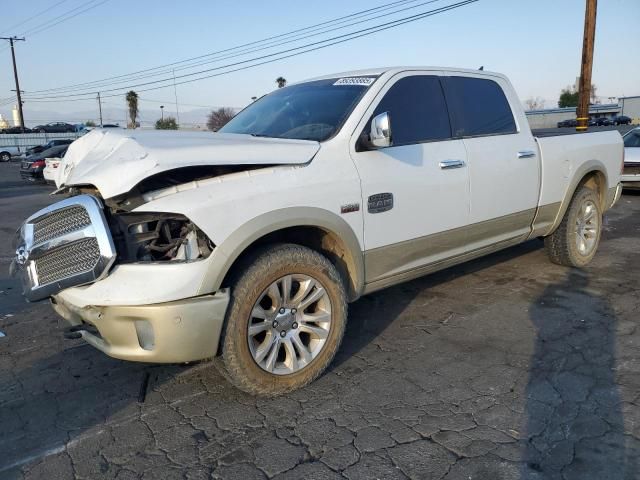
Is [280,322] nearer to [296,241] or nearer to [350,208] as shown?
[296,241]

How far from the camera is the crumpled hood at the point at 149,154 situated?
9.07 feet

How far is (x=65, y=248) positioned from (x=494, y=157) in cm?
342

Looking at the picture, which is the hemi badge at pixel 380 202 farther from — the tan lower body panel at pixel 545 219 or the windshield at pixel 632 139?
the windshield at pixel 632 139

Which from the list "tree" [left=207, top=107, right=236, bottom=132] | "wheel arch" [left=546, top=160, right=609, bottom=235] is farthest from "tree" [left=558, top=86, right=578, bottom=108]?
"wheel arch" [left=546, top=160, right=609, bottom=235]

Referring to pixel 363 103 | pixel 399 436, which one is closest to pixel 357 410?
pixel 399 436

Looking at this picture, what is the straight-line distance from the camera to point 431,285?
549 cm

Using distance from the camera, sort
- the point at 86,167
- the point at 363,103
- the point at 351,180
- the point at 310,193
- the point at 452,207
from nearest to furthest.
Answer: the point at 86,167 → the point at 310,193 → the point at 351,180 → the point at 363,103 → the point at 452,207

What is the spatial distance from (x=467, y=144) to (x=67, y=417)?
351 centimetres

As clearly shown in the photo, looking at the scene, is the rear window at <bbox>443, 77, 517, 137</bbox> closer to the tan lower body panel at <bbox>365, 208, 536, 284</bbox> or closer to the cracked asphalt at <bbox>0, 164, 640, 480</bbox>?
the tan lower body panel at <bbox>365, 208, 536, 284</bbox>

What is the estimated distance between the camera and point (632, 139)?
496 inches

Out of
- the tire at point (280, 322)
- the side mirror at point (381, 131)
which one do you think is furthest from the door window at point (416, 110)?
the tire at point (280, 322)

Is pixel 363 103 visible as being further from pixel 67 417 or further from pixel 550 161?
pixel 67 417

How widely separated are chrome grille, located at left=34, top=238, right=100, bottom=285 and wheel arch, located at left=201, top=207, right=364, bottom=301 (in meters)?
0.62

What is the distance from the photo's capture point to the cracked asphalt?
2.63 meters
